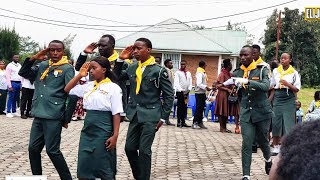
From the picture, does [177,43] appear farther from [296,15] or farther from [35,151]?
[35,151]

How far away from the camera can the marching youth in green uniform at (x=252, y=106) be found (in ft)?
23.9

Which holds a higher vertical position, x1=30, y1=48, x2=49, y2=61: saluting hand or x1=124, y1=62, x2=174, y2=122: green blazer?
x1=30, y1=48, x2=49, y2=61: saluting hand

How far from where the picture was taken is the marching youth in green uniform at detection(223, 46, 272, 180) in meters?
7.27

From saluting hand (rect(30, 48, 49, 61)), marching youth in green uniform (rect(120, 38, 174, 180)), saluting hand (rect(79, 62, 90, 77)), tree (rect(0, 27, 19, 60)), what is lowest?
marching youth in green uniform (rect(120, 38, 174, 180))

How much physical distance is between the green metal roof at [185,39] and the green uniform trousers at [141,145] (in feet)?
108

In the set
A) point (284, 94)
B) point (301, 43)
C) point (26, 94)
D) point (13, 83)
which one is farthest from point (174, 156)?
point (301, 43)

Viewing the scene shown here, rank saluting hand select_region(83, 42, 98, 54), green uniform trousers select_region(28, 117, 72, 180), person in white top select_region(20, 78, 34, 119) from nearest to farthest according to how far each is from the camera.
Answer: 1. green uniform trousers select_region(28, 117, 72, 180)
2. saluting hand select_region(83, 42, 98, 54)
3. person in white top select_region(20, 78, 34, 119)

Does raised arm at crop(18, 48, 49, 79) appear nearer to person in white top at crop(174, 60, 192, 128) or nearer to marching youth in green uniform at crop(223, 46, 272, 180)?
marching youth in green uniform at crop(223, 46, 272, 180)

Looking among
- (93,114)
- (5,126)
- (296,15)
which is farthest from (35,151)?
(296,15)

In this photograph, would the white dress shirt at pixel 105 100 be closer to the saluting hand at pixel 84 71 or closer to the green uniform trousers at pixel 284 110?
the saluting hand at pixel 84 71

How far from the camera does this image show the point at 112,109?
227 inches

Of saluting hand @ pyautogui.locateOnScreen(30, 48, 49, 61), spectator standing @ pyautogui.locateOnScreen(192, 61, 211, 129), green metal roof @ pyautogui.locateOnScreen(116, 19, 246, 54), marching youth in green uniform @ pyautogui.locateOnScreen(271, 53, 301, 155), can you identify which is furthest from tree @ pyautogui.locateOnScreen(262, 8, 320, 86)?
saluting hand @ pyautogui.locateOnScreen(30, 48, 49, 61)

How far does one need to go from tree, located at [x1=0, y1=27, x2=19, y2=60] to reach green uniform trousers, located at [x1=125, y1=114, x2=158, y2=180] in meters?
37.7
